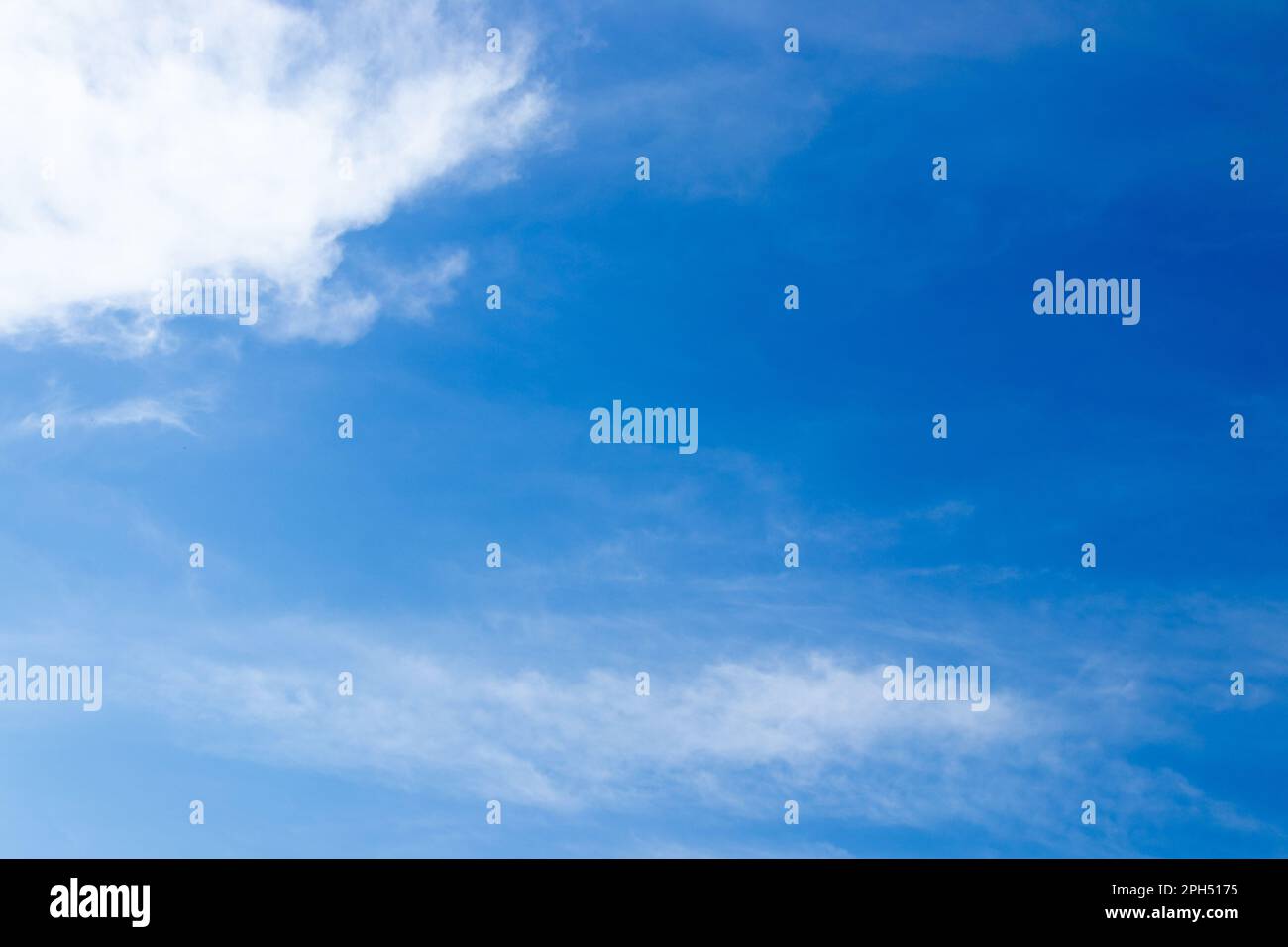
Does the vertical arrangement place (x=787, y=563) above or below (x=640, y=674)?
above

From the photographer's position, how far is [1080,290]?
28906 mm
